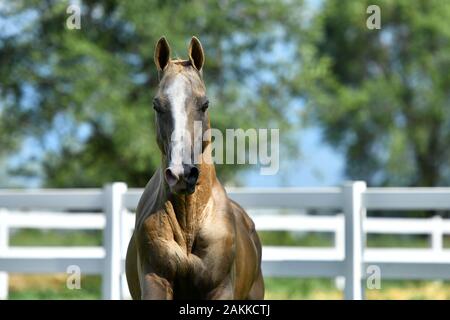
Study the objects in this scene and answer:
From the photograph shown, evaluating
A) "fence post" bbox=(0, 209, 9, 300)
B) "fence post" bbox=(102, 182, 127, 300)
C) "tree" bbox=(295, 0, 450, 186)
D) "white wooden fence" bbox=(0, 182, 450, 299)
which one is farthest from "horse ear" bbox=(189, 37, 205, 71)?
"tree" bbox=(295, 0, 450, 186)

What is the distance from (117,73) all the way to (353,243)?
11.3m

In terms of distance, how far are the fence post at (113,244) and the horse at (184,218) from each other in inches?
135

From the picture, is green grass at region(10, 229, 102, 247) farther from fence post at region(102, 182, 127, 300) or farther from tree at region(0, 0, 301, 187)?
fence post at region(102, 182, 127, 300)

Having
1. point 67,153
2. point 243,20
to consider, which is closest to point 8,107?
point 67,153

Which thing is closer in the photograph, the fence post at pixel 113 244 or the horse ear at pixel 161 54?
the horse ear at pixel 161 54

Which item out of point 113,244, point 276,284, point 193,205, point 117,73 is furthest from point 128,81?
point 193,205

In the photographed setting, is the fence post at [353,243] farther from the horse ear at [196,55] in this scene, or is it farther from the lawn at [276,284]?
the horse ear at [196,55]

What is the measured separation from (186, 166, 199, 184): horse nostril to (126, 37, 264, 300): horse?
0.05 m

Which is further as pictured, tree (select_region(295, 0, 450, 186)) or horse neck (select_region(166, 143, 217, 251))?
tree (select_region(295, 0, 450, 186))

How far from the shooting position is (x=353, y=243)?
8.04 meters

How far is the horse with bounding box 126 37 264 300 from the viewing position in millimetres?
4914

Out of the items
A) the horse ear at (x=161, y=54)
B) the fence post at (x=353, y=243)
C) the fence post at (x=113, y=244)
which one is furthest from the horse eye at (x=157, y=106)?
the fence post at (x=113, y=244)

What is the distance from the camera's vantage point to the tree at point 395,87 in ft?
101
